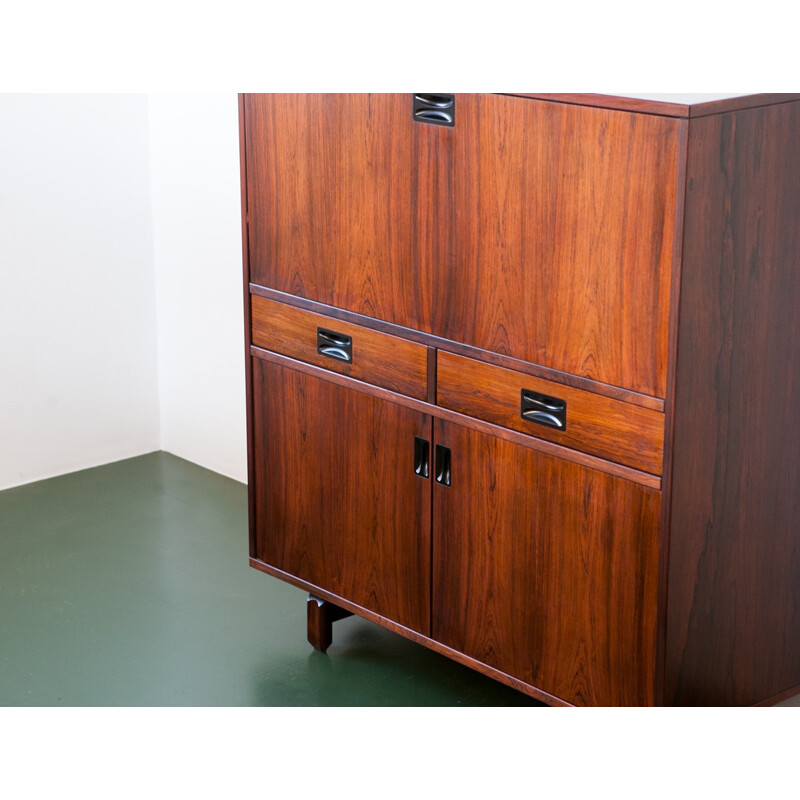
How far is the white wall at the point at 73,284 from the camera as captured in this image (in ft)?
15.1

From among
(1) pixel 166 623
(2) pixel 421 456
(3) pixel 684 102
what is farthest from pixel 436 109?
(1) pixel 166 623

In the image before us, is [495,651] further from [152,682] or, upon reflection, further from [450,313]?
[152,682]

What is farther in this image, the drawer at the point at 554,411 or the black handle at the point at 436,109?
the black handle at the point at 436,109

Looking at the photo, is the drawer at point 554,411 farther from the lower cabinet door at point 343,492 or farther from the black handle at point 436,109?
the black handle at point 436,109

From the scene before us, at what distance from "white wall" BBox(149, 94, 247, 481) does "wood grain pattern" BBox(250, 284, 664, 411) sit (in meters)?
1.30

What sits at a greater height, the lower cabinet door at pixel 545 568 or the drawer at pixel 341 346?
the drawer at pixel 341 346

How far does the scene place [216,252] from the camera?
15.3 ft

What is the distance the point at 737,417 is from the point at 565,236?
0.49m

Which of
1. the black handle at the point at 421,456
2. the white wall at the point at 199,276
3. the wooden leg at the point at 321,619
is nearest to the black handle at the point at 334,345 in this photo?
the black handle at the point at 421,456

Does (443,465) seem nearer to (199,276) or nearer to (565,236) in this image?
(565,236)

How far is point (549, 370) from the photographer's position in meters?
2.68

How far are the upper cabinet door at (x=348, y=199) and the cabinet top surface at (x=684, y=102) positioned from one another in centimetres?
45

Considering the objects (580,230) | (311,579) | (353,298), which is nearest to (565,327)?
(580,230)

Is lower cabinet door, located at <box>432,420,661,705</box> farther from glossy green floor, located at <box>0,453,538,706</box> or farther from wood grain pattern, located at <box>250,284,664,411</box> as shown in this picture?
glossy green floor, located at <box>0,453,538,706</box>
